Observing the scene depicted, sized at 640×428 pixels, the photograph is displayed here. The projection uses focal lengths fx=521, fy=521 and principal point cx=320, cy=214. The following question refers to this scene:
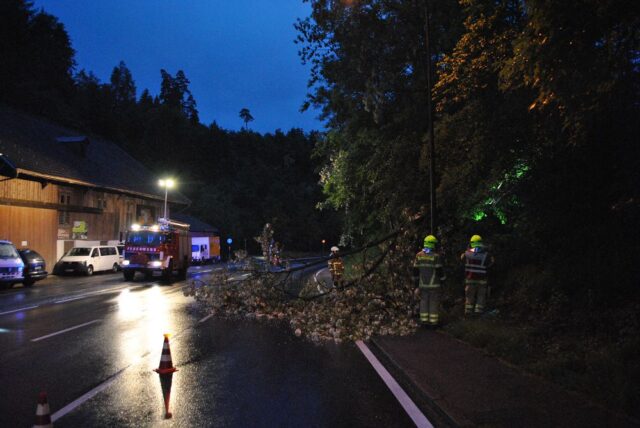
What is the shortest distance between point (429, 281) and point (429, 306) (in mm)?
543

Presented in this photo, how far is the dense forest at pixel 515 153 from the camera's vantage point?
6.51 m

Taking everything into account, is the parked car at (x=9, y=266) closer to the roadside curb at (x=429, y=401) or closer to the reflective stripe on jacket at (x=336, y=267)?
the reflective stripe on jacket at (x=336, y=267)

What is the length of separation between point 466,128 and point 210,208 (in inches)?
2187

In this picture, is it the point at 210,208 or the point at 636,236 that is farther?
the point at 210,208

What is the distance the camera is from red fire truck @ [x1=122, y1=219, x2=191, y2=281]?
23.6 m

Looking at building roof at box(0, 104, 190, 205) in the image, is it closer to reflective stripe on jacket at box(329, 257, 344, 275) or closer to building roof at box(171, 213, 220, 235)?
building roof at box(171, 213, 220, 235)

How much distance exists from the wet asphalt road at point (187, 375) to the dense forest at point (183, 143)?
1540 inches

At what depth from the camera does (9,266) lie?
2062 centimetres

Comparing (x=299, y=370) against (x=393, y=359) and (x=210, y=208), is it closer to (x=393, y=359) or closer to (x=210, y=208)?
(x=393, y=359)

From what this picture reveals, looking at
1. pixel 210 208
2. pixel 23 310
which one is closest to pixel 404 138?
pixel 23 310

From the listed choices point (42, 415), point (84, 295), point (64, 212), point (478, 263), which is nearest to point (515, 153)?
point (478, 263)

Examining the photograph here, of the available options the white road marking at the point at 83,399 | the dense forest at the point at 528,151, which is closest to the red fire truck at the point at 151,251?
the dense forest at the point at 528,151

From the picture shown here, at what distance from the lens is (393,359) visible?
771cm

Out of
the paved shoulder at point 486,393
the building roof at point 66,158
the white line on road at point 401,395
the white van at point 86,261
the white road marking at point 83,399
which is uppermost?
the building roof at point 66,158
